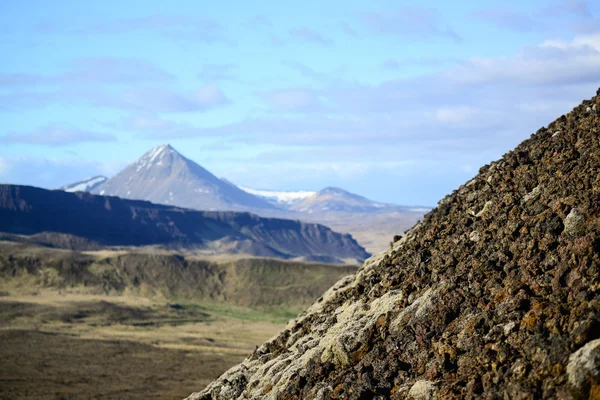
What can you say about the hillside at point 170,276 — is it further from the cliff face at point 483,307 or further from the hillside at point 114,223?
the cliff face at point 483,307

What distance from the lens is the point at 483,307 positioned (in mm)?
13172

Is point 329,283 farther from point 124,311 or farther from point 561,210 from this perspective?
point 561,210

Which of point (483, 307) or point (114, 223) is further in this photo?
point (114, 223)

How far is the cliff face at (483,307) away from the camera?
11141 millimetres

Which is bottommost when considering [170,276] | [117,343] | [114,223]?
[117,343]

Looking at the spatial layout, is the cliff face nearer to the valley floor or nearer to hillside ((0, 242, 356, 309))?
the valley floor

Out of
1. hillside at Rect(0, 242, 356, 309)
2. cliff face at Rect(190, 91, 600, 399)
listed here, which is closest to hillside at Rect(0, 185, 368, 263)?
hillside at Rect(0, 242, 356, 309)

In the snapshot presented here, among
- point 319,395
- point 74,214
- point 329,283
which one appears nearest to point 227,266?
point 329,283

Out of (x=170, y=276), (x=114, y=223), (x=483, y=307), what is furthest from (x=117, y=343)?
(x=114, y=223)

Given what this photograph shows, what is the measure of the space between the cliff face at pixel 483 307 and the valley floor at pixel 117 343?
26.8 meters

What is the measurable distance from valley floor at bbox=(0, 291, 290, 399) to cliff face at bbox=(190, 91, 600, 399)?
26.8m

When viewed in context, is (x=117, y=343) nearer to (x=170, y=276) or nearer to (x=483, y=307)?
(x=170, y=276)

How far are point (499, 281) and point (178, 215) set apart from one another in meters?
186

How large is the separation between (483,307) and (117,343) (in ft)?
189
